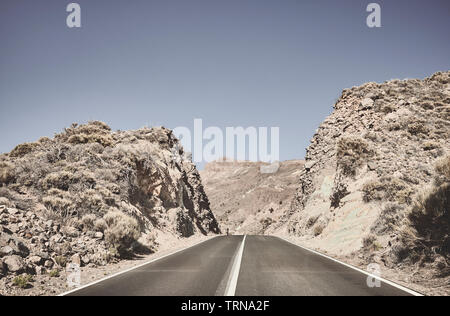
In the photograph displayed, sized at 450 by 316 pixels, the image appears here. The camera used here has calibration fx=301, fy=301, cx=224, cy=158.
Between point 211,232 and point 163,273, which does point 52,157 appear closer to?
point 163,273

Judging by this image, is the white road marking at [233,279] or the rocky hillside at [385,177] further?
the rocky hillside at [385,177]

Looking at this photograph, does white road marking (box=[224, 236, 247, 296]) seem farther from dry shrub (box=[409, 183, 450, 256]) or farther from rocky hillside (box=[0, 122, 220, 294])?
dry shrub (box=[409, 183, 450, 256])

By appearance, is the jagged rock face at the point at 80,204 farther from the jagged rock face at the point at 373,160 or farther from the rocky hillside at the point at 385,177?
the jagged rock face at the point at 373,160

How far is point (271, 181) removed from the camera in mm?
90875

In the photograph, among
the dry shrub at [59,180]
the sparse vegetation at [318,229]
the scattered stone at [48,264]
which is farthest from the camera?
the sparse vegetation at [318,229]

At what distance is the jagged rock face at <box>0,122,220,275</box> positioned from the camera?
10227 millimetres

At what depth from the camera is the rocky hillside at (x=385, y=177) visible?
10445 mm

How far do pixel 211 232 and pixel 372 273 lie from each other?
3635cm

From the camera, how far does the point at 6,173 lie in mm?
14133

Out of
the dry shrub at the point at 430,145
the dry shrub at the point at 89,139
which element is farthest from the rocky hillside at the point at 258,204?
the dry shrub at the point at 89,139

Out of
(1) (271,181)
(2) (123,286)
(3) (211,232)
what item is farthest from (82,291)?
(1) (271,181)

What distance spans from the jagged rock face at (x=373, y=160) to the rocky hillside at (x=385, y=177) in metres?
→ 0.06

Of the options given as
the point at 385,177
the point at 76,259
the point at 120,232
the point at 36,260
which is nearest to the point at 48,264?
the point at 36,260

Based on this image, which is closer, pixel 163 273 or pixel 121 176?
pixel 163 273
